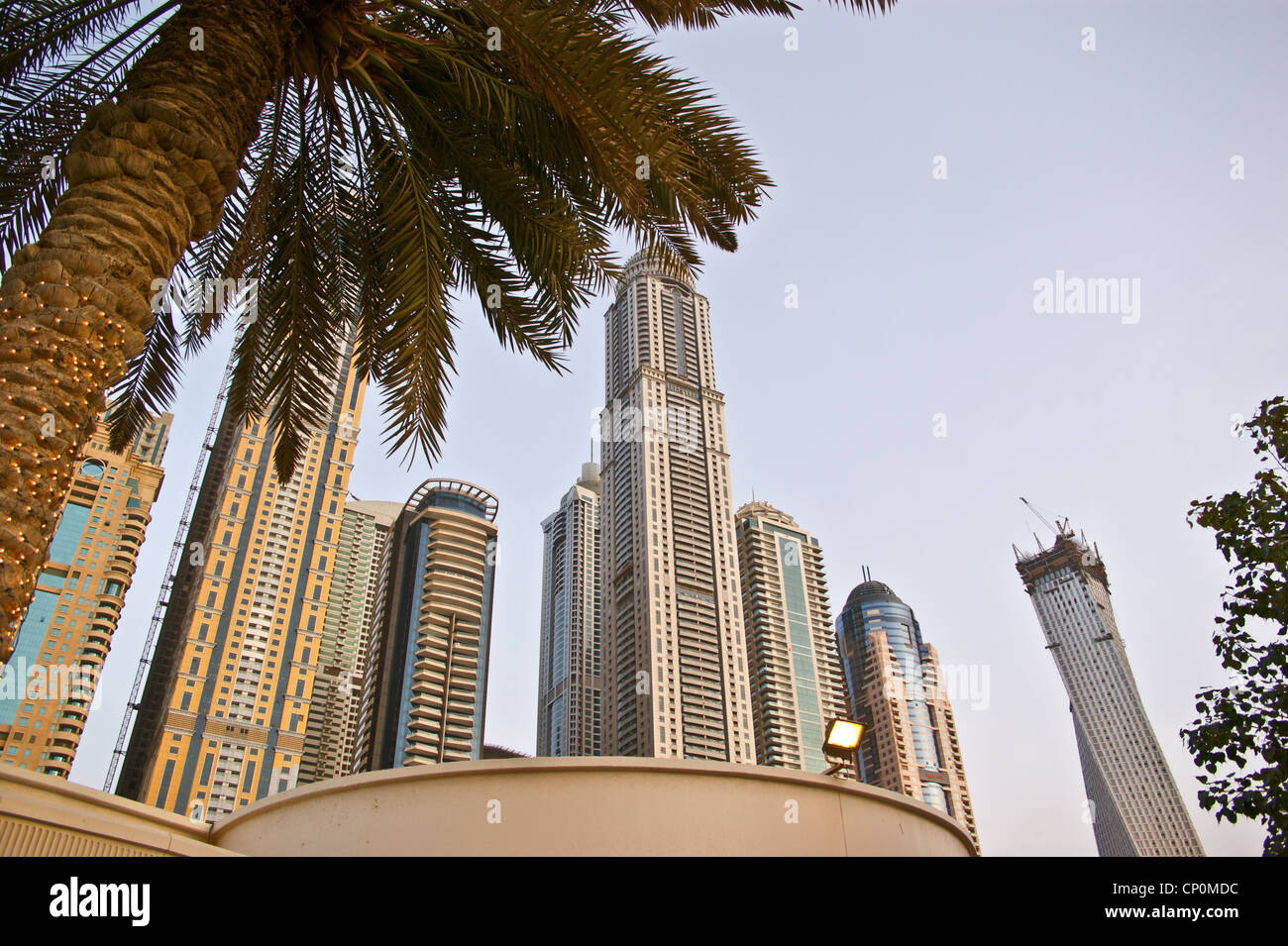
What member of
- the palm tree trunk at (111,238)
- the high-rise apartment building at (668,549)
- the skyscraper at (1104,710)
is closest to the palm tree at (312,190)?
the palm tree trunk at (111,238)

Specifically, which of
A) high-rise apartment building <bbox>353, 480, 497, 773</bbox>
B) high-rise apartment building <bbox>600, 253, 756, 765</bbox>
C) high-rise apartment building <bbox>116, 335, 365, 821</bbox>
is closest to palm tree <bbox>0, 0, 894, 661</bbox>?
high-rise apartment building <bbox>116, 335, 365, 821</bbox>

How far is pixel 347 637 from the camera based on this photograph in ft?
491

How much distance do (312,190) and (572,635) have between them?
134 metres

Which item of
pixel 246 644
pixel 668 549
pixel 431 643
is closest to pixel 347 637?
pixel 431 643

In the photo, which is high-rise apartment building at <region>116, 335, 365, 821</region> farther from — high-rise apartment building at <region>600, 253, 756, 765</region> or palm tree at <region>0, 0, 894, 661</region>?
palm tree at <region>0, 0, 894, 661</region>

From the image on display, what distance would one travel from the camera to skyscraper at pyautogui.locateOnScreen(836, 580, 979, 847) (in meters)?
154

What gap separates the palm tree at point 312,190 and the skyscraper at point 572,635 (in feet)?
411

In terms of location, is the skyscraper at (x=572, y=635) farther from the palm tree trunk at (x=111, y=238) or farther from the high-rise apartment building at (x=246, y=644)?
the palm tree trunk at (x=111, y=238)
